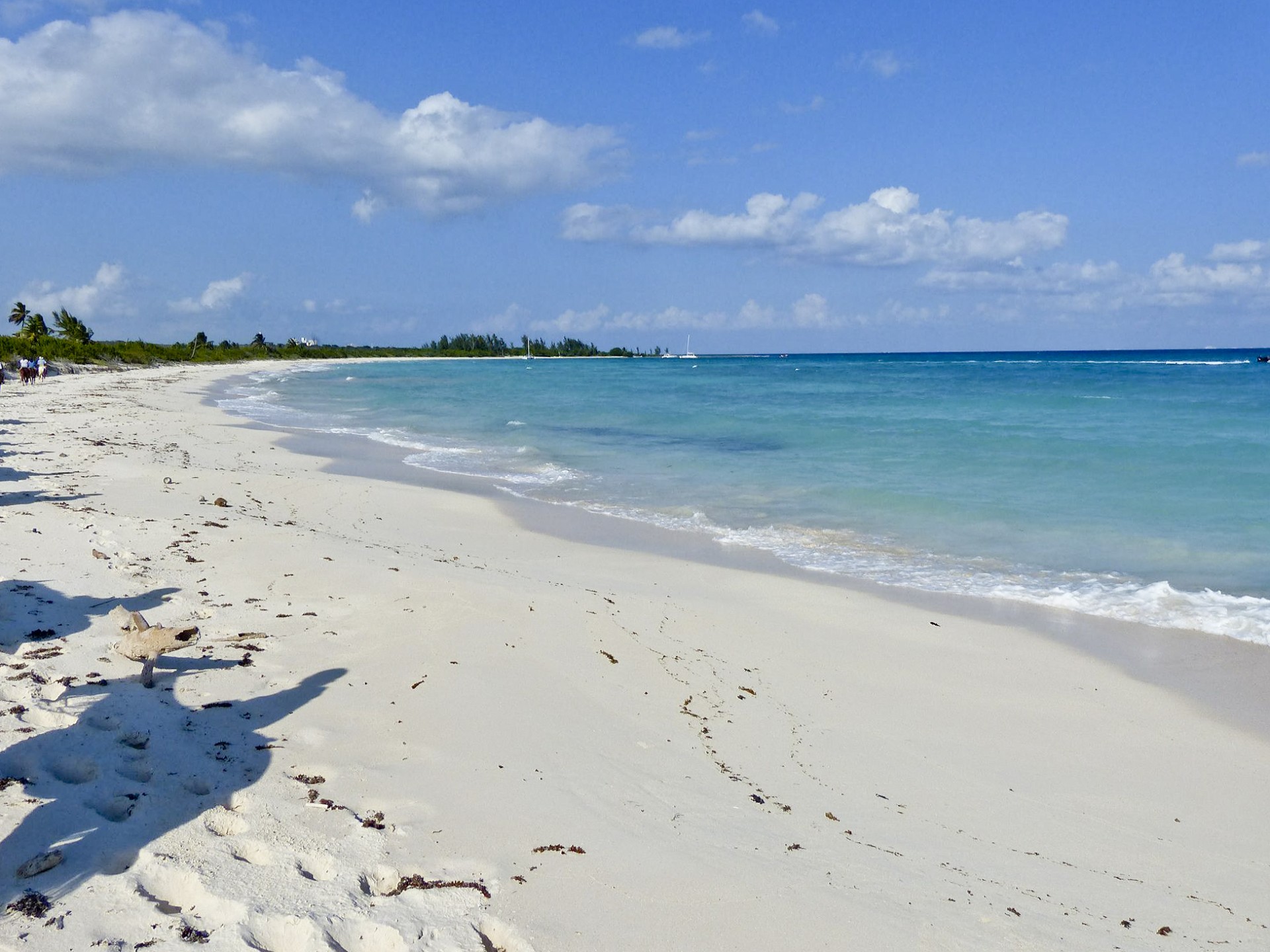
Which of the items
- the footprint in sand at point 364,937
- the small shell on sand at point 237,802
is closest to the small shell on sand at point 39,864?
the small shell on sand at point 237,802

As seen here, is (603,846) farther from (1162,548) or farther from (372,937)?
(1162,548)

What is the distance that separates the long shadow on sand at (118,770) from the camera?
9.09 ft

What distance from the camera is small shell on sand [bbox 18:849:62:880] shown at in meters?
2.62

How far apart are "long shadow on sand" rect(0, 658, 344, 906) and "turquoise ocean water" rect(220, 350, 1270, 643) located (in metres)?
6.74

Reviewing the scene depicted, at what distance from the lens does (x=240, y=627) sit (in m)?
5.28

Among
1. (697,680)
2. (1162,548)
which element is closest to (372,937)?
(697,680)

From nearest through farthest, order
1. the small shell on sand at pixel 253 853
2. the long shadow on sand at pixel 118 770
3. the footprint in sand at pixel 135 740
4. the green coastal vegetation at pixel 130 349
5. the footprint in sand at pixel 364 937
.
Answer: the footprint in sand at pixel 364 937
the long shadow on sand at pixel 118 770
the small shell on sand at pixel 253 853
the footprint in sand at pixel 135 740
the green coastal vegetation at pixel 130 349

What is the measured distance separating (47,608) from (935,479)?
14.2 meters

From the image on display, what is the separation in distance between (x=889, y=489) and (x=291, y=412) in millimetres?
21899

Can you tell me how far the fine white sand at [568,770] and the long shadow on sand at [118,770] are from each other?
0.01 meters

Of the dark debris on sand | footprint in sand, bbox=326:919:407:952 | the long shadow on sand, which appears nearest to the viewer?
the dark debris on sand

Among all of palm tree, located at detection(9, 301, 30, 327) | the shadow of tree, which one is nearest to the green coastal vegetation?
palm tree, located at detection(9, 301, 30, 327)

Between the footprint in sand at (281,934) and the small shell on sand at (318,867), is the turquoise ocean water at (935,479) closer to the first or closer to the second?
the small shell on sand at (318,867)

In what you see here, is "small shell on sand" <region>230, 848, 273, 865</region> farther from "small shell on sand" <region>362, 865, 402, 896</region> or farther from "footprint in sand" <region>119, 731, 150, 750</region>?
"footprint in sand" <region>119, 731, 150, 750</region>
